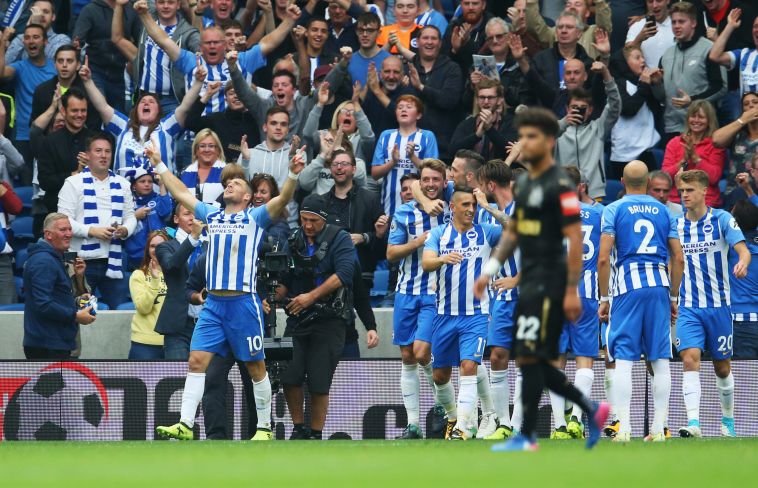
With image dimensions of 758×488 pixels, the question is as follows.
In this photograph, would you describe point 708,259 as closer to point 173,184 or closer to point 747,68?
point 747,68

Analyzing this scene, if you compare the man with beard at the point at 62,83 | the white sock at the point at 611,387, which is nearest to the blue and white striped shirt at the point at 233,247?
Result: the white sock at the point at 611,387

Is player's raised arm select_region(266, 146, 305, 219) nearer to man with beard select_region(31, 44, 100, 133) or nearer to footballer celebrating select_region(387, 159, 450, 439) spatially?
footballer celebrating select_region(387, 159, 450, 439)

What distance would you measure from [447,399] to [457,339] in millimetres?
670

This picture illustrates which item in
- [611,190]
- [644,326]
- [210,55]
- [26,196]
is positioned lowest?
[644,326]

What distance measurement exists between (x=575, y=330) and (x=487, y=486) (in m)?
5.42

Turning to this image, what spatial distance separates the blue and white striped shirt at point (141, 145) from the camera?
55.3ft

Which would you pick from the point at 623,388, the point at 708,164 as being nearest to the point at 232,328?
the point at 623,388

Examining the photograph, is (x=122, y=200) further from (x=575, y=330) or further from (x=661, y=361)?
(x=661, y=361)

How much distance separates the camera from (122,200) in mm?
16156

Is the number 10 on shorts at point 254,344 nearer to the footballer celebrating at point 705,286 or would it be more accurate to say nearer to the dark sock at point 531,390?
the footballer celebrating at point 705,286

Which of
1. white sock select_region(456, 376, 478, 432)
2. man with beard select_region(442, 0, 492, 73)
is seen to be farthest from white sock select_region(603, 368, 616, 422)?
man with beard select_region(442, 0, 492, 73)

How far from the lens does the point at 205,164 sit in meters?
15.9

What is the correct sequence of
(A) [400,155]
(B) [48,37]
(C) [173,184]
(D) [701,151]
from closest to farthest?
(C) [173,184]
(D) [701,151]
(A) [400,155]
(B) [48,37]

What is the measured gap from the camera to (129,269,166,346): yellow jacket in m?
14.6
